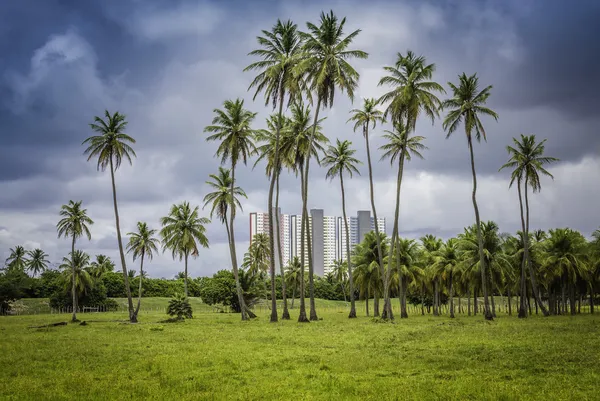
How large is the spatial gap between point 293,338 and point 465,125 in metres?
30.3

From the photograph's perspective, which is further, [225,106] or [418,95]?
[225,106]

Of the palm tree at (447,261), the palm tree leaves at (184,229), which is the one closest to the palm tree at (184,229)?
the palm tree leaves at (184,229)

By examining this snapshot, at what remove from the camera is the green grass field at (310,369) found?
519 inches

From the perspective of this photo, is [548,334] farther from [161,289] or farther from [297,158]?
[161,289]

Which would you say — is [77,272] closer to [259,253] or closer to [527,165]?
[259,253]

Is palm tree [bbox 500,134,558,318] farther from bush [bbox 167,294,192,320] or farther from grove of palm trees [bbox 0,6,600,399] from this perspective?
bush [bbox 167,294,192,320]

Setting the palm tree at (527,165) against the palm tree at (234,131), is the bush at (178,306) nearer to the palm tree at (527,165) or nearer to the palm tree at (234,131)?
the palm tree at (234,131)

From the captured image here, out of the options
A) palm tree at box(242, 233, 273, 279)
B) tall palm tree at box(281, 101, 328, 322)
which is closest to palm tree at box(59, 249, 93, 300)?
palm tree at box(242, 233, 273, 279)

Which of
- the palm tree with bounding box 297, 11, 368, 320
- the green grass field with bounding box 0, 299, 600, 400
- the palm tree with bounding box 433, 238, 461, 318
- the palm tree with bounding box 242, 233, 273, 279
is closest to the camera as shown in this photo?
the green grass field with bounding box 0, 299, 600, 400

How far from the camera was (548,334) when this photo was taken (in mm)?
27219

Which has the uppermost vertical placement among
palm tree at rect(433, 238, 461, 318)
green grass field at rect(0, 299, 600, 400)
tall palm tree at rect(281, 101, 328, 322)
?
tall palm tree at rect(281, 101, 328, 322)

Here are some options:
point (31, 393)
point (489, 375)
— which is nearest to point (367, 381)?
point (489, 375)

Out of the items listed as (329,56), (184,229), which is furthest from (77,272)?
(329,56)

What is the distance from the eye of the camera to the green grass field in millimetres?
13188
